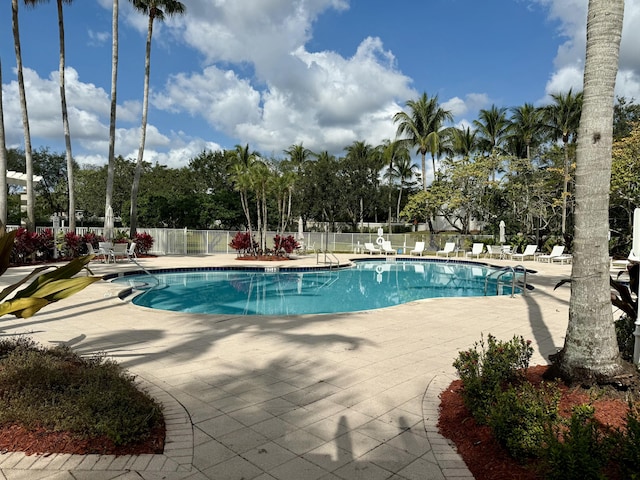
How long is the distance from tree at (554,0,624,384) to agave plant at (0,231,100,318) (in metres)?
3.72

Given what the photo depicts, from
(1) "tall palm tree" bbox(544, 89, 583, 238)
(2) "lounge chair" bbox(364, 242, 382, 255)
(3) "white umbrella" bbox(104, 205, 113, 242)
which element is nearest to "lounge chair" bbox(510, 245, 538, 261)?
(1) "tall palm tree" bbox(544, 89, 583, 238)

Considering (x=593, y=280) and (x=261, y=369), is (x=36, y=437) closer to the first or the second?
(x=261, y=369)

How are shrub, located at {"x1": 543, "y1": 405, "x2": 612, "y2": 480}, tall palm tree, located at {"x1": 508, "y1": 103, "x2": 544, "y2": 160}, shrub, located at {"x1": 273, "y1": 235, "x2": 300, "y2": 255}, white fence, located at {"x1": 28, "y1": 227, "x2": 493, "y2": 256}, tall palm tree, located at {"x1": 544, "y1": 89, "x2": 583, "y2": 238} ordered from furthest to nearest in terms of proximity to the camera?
tall palm tree, located at {"x1": 508, "y1": 103, "x2": 544, "y2": 160}, tall palm tree, located at {"x1": 544, "y1": 89, "x2": 583, "y2": 238}, white fence, located at {"x1": 28, "y1": 227, "x2": 493, "y2": 256}, shrub, located at {"x1": 273, "y1": 235, "x2": 300, "y2": 255}, shrub, located at {"x1": 543, "y1": 405, "x2": 612, "y2": 480}

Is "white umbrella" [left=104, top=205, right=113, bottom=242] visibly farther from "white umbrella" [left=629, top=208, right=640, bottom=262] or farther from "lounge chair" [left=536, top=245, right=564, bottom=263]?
"lounge chair" [left=536, top=245, right=564, bottom=263]

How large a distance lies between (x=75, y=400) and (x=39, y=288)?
1.15 m

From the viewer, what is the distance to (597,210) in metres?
3.11

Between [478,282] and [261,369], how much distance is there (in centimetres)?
A: 1305

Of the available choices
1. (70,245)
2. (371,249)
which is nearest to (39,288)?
(70,245)

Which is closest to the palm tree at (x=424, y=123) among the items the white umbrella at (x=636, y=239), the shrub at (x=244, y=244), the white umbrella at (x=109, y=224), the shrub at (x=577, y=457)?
the shrub at (x=244, y=244)

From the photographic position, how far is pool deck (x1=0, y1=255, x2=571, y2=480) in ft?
Result: 8.55

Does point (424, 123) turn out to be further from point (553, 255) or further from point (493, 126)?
point (553, 255)

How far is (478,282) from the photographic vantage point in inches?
620

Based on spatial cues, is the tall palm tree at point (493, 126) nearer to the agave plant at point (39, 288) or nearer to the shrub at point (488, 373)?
the shrub at point (488, 373)

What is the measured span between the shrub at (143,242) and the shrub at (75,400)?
1727 centimetres
